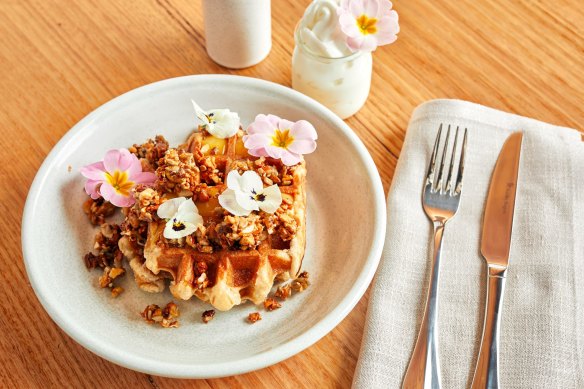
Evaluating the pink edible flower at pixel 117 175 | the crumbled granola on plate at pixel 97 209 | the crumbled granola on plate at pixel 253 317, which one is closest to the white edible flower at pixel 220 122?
the pink edible flower at pixel 117 175

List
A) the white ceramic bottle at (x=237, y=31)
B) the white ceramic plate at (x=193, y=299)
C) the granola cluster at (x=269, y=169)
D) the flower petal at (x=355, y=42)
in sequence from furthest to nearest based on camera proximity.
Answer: the white ceramic bottle at (x=237, y=31), the flower petal at (x=355, y=42), the granola cluster at (x=269, y=169), the white ceramic plate at (x=193, y=299)

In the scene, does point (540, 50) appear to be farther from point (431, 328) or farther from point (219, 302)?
point (219, 302)

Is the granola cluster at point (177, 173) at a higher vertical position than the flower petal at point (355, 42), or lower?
lower

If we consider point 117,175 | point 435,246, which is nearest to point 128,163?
point 117,175

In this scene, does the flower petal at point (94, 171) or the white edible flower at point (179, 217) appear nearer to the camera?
the white edible flower at point (179, 217)

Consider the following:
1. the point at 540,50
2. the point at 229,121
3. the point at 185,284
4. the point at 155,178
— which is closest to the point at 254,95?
the point at 229,121

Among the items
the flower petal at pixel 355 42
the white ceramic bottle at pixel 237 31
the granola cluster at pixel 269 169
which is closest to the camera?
the granola cluster at pixel 269 169

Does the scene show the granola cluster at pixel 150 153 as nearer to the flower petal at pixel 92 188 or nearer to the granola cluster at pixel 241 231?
the flower petal at pixel 92 188

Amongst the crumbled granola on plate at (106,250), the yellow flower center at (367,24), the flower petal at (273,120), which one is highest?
the yellow flower center at (367,24)

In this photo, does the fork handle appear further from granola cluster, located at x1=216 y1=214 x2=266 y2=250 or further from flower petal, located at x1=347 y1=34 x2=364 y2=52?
flower petal, located at x1=347 y1=34 x2=364 y2=52
